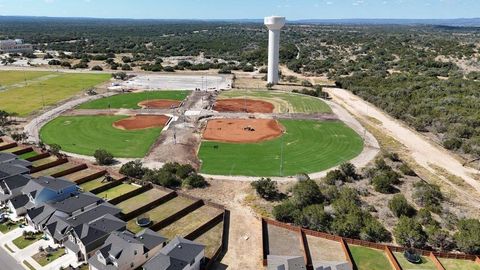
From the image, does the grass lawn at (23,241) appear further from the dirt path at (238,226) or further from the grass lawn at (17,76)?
the grass lawn at (17,76)

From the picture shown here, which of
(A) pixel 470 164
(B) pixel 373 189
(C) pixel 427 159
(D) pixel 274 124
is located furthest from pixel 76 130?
(A) pixel 470 164

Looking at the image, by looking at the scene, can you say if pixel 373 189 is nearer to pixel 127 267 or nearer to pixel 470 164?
pixel 470 164

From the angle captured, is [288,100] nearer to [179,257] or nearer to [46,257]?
[179,257]

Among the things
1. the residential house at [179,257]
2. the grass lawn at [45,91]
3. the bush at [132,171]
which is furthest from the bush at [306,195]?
the grass lawn at [45,91]

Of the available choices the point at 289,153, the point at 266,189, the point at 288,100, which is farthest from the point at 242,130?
the point at 288,100

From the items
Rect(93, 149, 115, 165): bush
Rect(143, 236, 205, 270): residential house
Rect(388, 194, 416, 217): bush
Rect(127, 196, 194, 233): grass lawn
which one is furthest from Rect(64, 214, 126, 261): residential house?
Rect(388, 194, 416, 217): bush
